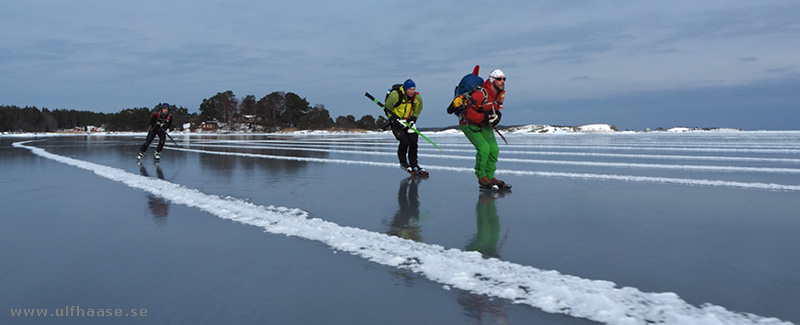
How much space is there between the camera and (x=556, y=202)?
6.45 m

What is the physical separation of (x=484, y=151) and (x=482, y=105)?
→ 0.72m

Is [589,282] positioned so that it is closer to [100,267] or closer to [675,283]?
[675,283]

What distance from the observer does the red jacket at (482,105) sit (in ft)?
26.1

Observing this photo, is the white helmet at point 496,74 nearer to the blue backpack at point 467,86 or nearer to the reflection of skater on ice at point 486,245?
the blue backpack at point 467,86

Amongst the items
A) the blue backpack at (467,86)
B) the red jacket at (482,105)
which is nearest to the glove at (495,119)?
the red jacket at (482,105)

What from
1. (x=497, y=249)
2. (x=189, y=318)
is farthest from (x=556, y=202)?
(x=189, y=318)

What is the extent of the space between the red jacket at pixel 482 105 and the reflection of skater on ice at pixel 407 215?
144cm

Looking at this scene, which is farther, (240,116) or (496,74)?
(240,116)

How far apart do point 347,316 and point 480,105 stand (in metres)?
5.72

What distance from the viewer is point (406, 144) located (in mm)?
10438

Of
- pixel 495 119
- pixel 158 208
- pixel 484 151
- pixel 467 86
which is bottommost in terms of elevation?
pixel 158 208

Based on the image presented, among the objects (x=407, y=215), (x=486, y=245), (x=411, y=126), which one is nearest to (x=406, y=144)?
(x=411, y=126)

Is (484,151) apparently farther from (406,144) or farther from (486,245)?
(486,245)

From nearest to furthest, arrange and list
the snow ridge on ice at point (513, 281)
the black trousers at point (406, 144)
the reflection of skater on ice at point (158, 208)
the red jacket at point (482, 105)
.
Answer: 1. the snow ridge on ice at point (513, 281)
2. the reflection of skater on ice at point (158, 208)
3. the red jacket at point (482, 105)
4. the black trousers at point (406, 144)
